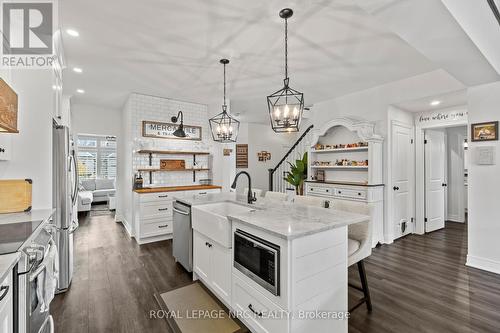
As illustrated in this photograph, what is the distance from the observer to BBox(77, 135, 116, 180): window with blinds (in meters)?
8.58

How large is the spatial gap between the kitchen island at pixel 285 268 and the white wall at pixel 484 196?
2.44 metres

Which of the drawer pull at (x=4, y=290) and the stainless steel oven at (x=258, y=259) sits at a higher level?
the drawer pull at (x=4, y=290)

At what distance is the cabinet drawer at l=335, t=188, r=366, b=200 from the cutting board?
171 inches

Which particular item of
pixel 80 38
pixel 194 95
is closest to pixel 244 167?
pixel 194 95

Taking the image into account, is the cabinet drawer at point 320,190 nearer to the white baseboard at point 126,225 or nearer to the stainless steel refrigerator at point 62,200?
the white baseboard at point 126,225

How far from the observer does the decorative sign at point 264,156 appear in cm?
791

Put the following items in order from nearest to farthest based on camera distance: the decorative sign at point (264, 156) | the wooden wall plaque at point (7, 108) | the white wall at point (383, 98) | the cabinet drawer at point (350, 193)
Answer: the wooden wall plaque at point (7, 108), the white wall at point (383, 98), the cabinet drawer at point (350, 193), the decorative sign at point (264, 156)

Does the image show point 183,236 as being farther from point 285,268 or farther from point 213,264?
point 285,268

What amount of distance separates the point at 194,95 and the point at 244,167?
3.35m

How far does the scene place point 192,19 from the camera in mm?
2270

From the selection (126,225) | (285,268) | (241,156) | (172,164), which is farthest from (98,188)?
(285,268)

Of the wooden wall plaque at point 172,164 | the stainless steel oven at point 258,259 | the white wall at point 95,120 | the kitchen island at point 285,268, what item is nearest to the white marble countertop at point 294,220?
the kitchen island at point 285,268

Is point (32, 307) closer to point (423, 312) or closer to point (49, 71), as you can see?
point (49, 71)

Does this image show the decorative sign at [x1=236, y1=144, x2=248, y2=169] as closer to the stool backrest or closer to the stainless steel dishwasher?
the stainless steel dishwasher
